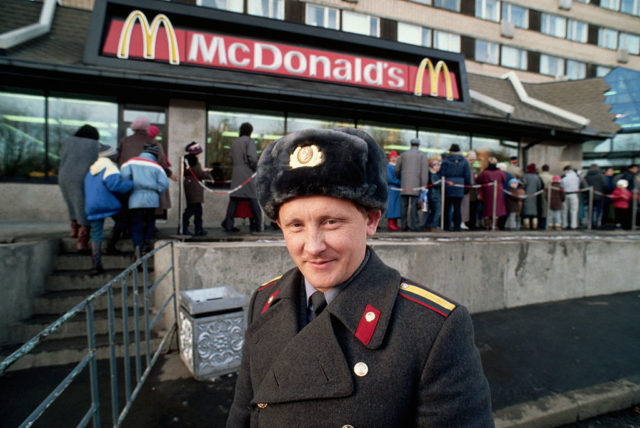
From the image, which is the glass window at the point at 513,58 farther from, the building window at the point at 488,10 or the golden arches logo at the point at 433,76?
the golden arches logo at the point at 433,76

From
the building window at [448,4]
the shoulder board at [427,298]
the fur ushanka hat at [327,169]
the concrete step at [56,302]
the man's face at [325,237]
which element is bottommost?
the concrete step at [56,302]

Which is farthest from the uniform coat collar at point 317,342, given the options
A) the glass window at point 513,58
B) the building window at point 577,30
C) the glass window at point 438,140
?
the building window at point 577,30

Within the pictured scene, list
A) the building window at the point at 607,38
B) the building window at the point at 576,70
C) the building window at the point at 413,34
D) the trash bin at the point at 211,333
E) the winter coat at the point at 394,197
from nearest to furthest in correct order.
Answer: the trash bin at the point at 211,333
the winter coat at the point at 394,197
the building window at the point at 413,34
the building window at the point at 576,70
the building window at the point at 607,38

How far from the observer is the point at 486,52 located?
68.7 ft

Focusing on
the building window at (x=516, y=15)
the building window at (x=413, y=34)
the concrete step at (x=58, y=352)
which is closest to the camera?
the concrete step at (x=58, y=352)

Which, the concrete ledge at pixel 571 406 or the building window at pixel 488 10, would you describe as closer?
the concrete ledge at pixel 571 406

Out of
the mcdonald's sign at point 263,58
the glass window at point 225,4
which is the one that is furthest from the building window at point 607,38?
the glass window at point 225,4

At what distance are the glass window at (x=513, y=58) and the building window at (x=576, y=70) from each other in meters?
3.98

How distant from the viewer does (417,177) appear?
25.2 feet

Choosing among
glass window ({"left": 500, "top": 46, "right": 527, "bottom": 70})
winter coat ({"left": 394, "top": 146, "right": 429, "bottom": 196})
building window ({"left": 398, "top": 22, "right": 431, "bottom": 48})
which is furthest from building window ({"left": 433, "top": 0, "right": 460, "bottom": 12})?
winter coat ({"left": 394, "top": 146, "right": 429, "bottom": 196})

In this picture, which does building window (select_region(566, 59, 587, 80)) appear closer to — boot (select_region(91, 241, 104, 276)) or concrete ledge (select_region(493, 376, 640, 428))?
concrete ledge (select_region(493, 376, 640, 428))

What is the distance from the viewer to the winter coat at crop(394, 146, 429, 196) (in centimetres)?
764

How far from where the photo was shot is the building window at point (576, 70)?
23.8 meters

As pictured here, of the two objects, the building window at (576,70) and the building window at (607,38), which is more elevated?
the building window at (607,38)
